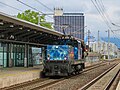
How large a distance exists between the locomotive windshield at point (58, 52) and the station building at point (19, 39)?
8.70 feet

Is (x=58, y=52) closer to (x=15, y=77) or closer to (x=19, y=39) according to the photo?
(x=15, y=77)

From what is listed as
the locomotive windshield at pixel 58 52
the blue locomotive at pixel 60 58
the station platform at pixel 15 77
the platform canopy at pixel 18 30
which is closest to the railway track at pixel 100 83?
the blue locomotive at pixel 60 58

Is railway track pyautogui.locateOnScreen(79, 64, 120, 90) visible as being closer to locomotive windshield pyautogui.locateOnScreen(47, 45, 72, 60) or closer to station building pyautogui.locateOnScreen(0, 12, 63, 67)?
locomotive windshield pyautogui.locateOnScreen(47, 45, 72, 60)

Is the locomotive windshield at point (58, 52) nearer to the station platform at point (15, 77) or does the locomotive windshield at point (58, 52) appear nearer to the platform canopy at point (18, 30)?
the station platform at point (15, 77)

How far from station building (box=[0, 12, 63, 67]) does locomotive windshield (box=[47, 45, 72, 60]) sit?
104 inches

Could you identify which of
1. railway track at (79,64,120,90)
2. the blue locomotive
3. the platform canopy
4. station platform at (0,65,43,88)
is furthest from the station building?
railway track at (79,64,120,90)

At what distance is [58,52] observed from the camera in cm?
2533

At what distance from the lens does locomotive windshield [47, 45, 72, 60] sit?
25103 mm

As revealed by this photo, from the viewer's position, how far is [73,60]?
2614 cm

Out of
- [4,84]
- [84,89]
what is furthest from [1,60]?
[84,89]

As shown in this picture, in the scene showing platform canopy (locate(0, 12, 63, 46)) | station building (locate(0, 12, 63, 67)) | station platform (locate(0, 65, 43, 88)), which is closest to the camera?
station platform (locate(0, 65, 43, 88))

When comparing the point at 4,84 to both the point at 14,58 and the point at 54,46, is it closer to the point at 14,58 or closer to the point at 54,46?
the point at 54,46

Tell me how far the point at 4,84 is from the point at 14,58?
1926cm

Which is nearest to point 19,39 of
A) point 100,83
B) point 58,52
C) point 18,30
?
point 18,30
